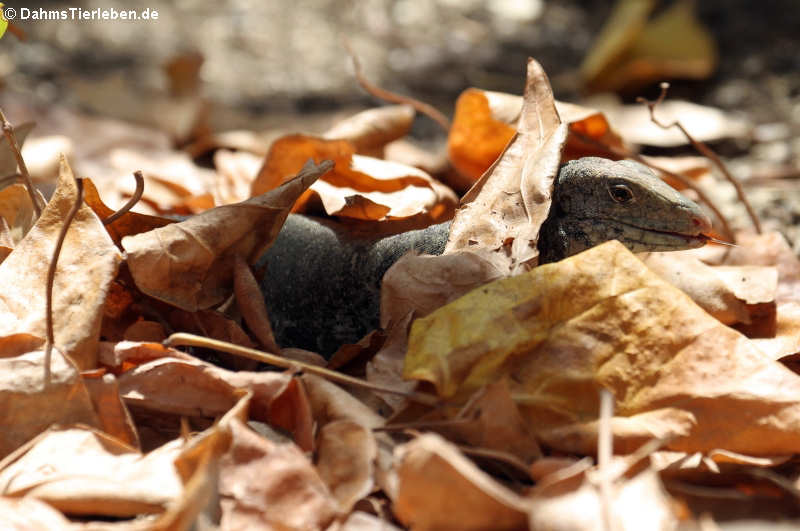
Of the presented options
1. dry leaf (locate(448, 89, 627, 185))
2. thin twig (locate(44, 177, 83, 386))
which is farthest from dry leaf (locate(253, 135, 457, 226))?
thin twig (locate(44, 177, 83, 386))

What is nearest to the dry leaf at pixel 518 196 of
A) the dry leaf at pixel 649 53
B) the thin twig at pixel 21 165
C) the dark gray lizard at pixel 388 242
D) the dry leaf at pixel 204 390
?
the dark gray lizard at pixel 388 242

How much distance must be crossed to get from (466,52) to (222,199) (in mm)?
3238

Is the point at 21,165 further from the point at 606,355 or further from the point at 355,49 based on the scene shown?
the point at 355,49

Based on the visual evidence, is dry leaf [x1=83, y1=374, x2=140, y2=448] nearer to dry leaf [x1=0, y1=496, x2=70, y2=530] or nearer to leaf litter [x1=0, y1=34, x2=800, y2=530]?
leaf litter [x1=0, y1=34, x2=800, y2=530]

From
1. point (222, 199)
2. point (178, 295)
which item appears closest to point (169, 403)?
point (178, 295)

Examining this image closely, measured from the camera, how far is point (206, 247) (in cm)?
164

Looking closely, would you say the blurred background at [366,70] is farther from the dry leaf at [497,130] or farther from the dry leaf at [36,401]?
the dry leaf at [36,401]

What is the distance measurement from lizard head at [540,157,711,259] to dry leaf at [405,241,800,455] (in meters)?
0.44

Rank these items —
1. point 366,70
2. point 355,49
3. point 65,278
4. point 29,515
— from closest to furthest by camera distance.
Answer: point 29,515
point 65,278
point 366,70
point 355,49

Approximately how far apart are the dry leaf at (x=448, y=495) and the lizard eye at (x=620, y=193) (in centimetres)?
94

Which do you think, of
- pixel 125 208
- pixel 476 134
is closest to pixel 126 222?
pixel 125 208

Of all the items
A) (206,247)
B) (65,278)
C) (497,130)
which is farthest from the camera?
(497,130)

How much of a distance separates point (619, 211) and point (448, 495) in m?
0.99

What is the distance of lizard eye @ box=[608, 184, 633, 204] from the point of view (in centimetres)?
188
